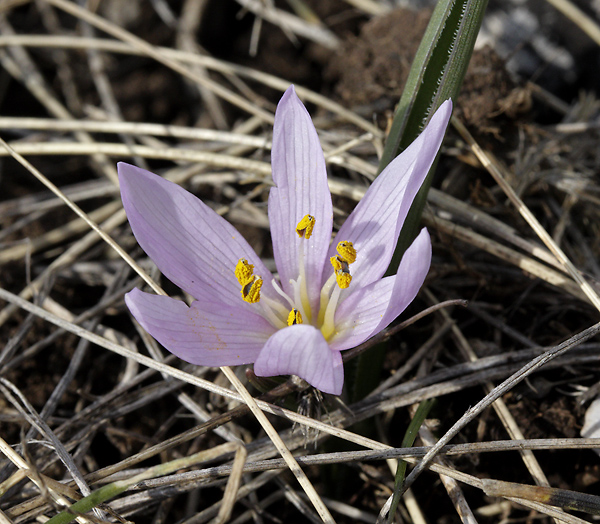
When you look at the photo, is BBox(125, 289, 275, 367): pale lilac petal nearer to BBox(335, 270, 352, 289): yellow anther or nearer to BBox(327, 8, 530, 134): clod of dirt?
BBox(335, 270, 352, 289): yellow anther

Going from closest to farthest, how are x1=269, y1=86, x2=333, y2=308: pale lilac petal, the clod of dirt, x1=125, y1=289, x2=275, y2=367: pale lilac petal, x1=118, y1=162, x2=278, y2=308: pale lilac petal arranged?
1. x1=125, y1=289, x2=275, y2=367: pale lilac petal
2. x1=118, y1=162, x2=278, y2=308: pale lilac petal
3. x1=269, y1=86, x2=333, y2=308: pale lilac petal
4. the clod of dirt

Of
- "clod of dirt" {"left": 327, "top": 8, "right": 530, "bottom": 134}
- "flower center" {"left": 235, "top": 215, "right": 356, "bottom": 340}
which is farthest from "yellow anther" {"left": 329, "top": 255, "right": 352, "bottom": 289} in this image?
"clod of dirt" {"left": 327, "top": 8, "right": 530, "bottom": 134}

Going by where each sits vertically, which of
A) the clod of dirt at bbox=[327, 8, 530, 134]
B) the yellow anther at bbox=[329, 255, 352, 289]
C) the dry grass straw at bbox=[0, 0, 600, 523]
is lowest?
the dry grass straw at bbox=[0, 0, 600, 523]

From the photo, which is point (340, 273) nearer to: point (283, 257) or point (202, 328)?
point (283, 257)

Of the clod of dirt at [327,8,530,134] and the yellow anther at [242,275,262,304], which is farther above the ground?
the clod of dirt at [327,8,530,134]

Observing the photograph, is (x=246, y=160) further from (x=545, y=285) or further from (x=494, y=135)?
(x=545, y=285)

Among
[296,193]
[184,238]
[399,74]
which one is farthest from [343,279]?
[399,74]
